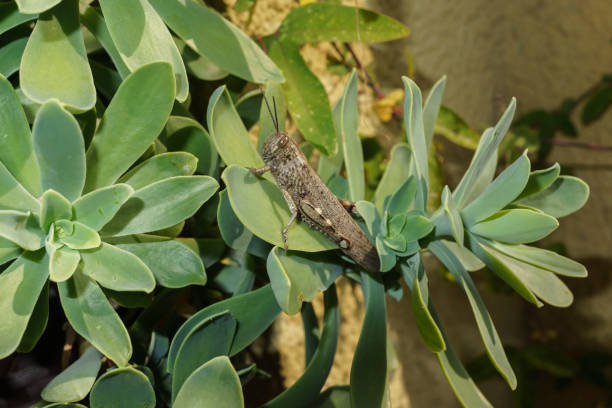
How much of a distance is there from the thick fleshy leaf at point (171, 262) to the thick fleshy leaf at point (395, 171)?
0.76 ft

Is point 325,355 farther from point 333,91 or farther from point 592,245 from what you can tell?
point 592,245

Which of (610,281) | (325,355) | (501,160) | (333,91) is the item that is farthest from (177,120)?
(610,281)

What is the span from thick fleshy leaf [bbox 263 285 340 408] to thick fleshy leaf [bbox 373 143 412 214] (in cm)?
13

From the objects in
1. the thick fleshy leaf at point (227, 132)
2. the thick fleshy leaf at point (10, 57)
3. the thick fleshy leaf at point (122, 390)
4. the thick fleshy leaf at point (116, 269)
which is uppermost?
the thick fleshy leaf at point (10, 57)

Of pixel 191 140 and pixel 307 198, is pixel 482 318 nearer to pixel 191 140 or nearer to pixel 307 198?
pixel 307 198

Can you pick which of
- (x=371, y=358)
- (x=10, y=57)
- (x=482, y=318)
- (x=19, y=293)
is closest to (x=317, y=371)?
(x=371, y=358)

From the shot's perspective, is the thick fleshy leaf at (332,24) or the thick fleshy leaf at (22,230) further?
the thick fleshy leaf at (332,24)

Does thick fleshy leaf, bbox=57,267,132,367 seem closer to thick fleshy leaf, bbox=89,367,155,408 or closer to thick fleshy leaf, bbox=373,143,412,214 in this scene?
A: thick fleshy leaf, bbox=89,367,155,408

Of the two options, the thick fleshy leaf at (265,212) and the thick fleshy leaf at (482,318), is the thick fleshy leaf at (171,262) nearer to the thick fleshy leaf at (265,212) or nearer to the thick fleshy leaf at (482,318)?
the thick fleshy leaf at (265,212)

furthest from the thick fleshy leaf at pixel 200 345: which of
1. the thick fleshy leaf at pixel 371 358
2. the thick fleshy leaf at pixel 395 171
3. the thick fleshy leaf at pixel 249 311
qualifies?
the thick fleshy leaf at pixel 395 171

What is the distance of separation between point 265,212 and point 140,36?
7.2 inches

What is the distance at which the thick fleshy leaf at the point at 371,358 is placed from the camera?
444mm

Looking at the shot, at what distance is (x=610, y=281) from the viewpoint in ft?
3.89

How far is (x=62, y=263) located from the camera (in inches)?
14.2
